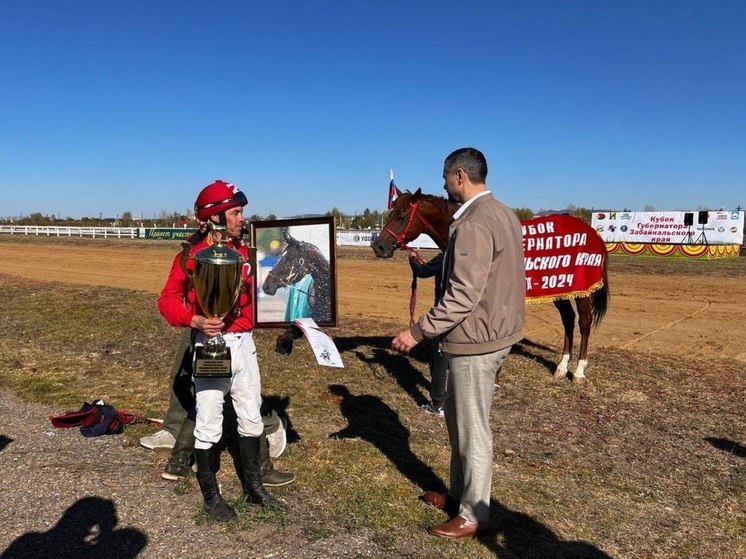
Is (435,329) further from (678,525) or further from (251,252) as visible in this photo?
(678,525)

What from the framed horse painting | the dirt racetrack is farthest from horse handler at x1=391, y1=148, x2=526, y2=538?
the dirt racetrack

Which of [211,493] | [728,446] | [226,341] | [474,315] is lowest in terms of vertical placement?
[728,446]

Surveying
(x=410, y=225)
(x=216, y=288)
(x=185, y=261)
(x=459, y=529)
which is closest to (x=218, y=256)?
(x=216, y=288)

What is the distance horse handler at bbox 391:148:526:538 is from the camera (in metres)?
3.23

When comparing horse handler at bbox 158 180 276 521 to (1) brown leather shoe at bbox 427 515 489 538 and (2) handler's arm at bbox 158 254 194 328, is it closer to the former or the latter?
(2) handler's arm at bbox 158 254 194 328

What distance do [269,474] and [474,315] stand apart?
1996 millimetres

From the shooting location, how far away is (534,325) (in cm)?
1117

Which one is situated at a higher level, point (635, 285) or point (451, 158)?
point (451, 158)

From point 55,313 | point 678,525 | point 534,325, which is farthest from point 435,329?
point 55,313

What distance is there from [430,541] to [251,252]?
2.10m

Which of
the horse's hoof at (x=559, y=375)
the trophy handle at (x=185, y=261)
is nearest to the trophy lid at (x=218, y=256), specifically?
the trophy handle at (x=185, y=261)

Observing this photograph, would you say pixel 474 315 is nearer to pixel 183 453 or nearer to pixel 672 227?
pixel 183 453

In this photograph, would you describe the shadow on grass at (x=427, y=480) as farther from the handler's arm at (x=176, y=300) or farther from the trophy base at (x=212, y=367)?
the handler's arm at (x=176, y=300)

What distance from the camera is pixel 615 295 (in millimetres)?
14711
